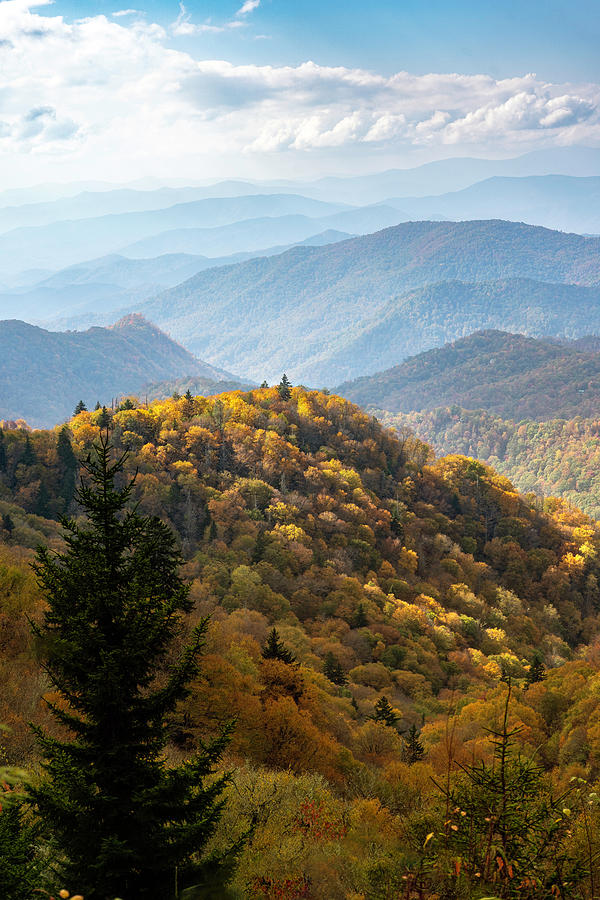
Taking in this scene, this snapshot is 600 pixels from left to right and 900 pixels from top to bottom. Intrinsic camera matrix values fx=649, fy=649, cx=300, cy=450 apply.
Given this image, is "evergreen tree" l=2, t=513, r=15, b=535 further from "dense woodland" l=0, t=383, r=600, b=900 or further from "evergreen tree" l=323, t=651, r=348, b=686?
"evergreen tree" l=323, t=651, r=348, b=686

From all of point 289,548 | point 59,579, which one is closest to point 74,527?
point 59,579

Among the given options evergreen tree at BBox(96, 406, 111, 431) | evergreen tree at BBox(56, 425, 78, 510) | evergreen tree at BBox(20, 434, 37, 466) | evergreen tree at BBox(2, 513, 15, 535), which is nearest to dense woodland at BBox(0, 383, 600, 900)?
evergreen tree at BBox(20, 434, 37, 466)

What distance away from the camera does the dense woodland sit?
11711mm

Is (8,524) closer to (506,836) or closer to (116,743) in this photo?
(116,743)

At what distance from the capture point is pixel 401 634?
86.1 meters

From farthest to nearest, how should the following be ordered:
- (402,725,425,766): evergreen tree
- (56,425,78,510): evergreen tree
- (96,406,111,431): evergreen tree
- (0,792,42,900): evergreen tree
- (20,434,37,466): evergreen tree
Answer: (96,406,111,431): evergreen tree → (20,434,37,466): evergreen tree → (56,425,78,510): evergreen tree → (402,725,425,766): evergreen tree → (0,792,42,900): evergreen tree

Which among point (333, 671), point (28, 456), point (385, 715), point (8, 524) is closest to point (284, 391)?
point (28, 456)

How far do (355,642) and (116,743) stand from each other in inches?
2787

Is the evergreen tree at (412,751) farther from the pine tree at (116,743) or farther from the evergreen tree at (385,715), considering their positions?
the pine tree at (116,743)

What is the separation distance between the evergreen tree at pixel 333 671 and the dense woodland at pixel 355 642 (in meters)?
0.28

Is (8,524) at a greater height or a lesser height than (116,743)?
lesser

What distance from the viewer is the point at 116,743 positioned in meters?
11.9

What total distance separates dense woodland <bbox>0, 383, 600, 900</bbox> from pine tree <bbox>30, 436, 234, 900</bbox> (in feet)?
4.33

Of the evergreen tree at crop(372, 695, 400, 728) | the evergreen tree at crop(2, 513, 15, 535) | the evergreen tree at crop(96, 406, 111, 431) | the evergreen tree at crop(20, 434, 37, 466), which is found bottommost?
the evergreen tree at crop(372, 695, 400, 728)
